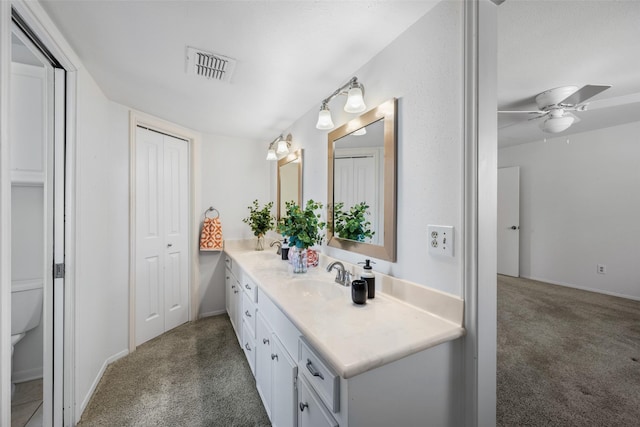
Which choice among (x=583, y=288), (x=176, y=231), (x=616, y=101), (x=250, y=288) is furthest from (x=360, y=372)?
(x=583, y=288)

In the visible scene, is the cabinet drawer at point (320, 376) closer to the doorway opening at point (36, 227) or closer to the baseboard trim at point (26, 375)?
the doorway opening at point (36, 227)

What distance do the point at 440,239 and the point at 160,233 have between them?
249 cm

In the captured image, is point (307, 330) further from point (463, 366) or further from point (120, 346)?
point (120, 346)

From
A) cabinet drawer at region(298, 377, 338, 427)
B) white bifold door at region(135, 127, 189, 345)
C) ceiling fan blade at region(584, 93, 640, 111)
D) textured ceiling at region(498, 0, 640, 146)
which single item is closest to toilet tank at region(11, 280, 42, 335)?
white bifold door at region(135, 127, 189, 345)

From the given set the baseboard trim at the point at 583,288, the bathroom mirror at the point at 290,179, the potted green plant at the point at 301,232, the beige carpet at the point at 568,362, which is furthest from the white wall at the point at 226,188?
the baseboard trim at the point at 583,288

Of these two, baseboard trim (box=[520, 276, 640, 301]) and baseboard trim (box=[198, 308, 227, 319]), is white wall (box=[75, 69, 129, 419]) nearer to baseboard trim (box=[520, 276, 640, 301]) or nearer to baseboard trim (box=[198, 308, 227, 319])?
baseboard trim (box=[198, 308, 227, 319])

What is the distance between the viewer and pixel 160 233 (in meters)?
2.49

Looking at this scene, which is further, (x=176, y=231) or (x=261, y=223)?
(x=261, y=223)

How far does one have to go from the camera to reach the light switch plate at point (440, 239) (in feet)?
3.40

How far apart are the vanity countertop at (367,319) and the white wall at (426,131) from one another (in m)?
0.09

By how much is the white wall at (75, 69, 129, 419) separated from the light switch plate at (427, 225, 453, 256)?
1.91m

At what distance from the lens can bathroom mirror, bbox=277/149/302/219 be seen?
2452mm

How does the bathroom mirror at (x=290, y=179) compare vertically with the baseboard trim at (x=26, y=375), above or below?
above

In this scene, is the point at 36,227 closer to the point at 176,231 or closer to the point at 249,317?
the point at 176,231
